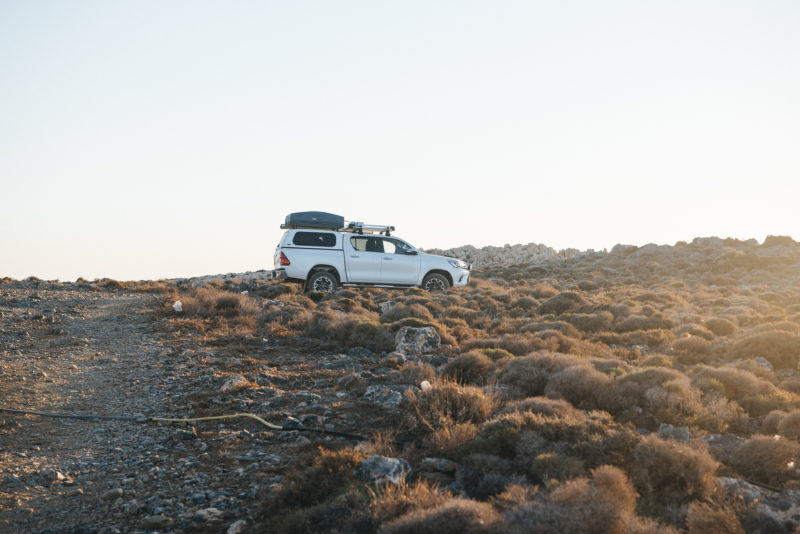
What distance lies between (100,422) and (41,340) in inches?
267

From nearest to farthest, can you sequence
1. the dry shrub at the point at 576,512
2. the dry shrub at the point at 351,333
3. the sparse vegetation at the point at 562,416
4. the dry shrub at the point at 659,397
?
1. the dry shrub at the point at 576,512
2. the sparse vegetation at the point at 562,416
3. the dry shrub at the point at 659,397
4. the dry shrub at the point at 351,333

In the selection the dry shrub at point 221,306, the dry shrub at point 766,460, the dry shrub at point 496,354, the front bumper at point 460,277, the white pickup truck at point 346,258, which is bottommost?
the dry shrub at point 766,460

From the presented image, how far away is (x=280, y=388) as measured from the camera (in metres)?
9.30

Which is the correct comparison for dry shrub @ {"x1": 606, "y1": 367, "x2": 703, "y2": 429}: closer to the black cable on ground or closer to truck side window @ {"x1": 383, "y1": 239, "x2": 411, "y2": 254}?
the black cable on ground

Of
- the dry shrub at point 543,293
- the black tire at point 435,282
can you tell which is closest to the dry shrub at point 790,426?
the black tire at point 435,282

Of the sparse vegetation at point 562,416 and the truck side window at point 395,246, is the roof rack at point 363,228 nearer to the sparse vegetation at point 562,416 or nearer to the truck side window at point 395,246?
the truck side window at point 395,246

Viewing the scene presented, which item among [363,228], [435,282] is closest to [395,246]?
[363,228]

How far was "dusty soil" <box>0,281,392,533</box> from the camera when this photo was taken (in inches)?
200

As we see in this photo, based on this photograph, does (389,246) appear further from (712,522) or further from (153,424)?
(712,522)

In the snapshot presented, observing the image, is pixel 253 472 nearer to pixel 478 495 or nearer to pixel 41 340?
pixel 478 495

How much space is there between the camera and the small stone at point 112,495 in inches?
207

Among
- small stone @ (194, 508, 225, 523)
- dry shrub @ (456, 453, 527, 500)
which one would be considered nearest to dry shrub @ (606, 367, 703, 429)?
dry shrub @ (456, 453, 527, 500)

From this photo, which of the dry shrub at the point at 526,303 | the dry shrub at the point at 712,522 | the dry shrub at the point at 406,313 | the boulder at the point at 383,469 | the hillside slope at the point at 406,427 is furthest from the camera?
the dry shrub at the point at 526,303

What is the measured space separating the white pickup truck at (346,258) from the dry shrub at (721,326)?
9.06 metres
